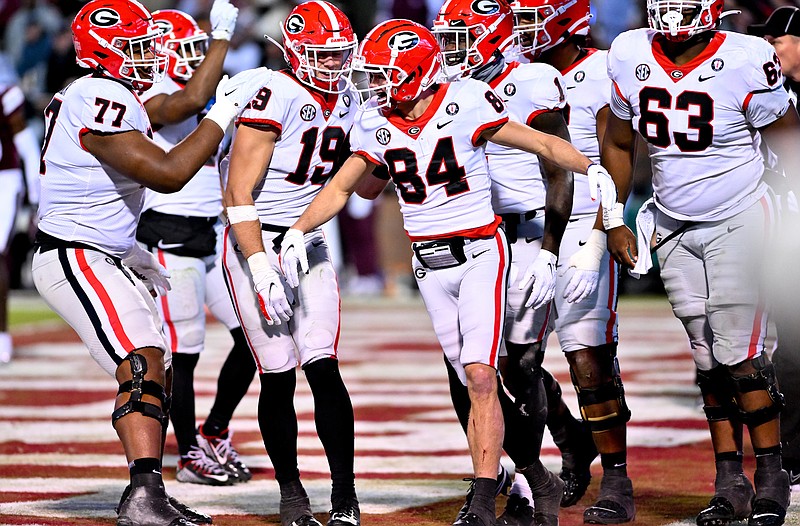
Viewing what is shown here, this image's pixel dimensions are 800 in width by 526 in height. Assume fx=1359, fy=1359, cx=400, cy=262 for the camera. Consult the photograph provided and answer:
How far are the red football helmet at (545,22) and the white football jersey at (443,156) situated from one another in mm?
689

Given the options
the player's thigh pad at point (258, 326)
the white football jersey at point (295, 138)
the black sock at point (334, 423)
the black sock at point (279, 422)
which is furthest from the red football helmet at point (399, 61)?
the black sock at point (279, 422)

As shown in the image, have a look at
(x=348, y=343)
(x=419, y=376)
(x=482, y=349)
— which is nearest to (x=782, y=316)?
(x=482, y=349)

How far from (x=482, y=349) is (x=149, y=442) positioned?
3.98 feet

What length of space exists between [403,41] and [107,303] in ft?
4.62

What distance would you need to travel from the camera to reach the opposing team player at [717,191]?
484 cm

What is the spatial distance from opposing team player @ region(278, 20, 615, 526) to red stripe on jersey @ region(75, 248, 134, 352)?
52cm

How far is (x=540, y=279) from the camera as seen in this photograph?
4914 millimetres

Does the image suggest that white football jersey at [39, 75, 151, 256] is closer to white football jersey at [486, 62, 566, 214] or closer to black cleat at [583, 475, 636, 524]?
white football jersey at [486, 62, 566, 214]

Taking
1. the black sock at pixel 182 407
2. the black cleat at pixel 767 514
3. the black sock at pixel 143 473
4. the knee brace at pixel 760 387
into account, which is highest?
the knee brace at pixel 760 387

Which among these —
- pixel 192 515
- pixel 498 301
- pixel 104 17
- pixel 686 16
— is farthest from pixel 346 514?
pixel 686 16

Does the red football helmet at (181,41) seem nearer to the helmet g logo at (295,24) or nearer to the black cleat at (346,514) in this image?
the helmet g logo at (295,24)

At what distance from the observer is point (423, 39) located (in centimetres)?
484

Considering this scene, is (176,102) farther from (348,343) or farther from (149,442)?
(348,343)

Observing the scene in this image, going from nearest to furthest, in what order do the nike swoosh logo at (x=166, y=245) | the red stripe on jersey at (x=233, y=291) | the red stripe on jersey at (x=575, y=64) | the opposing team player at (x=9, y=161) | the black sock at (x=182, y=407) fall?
the red stripe on jersey at (x=233, y=291)
the red stripe on jersey at (x=575, y=64)
the black sock at (x=182, y=407)
the nike swoosh logo at (x=166, y=245)
the opposing team player at (x=9, y=161)
